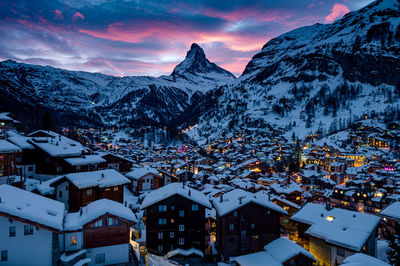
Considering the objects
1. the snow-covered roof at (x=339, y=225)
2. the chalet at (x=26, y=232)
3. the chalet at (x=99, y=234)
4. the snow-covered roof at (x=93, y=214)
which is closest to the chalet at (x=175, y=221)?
the snow-covered roof at (x=93, y=214)

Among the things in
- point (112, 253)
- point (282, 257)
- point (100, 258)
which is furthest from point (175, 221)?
point (282, 257)

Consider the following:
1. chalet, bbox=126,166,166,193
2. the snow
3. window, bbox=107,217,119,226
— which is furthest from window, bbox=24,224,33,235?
chalet, bbox=126,166,166,193

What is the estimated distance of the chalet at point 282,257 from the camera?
2055 centimetres

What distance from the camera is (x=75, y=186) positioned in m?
25.7

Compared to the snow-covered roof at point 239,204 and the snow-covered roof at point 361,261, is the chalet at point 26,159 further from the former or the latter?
the snow-covered roof at point 361,261

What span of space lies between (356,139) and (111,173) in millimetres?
141301

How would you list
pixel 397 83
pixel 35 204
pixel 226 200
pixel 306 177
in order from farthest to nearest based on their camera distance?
pixel 397 83
pixel 306 177
pixel 226 200
pixel 35 204

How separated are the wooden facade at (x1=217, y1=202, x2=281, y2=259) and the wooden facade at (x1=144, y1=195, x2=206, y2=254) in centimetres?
265

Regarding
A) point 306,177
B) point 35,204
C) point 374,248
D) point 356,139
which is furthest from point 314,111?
point 35,204

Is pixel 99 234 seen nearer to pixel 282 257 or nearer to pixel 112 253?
pixel 112 253

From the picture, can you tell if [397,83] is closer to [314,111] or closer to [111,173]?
[314,111]

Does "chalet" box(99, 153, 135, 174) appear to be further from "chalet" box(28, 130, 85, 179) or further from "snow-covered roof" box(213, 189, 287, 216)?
"snow-covered roof" box(213, 189, 287, 216)

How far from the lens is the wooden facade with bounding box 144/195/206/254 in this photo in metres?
24.9

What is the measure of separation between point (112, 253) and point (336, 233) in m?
19.3
